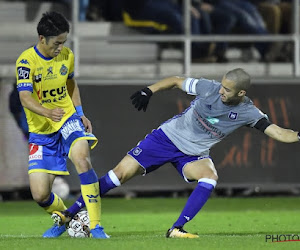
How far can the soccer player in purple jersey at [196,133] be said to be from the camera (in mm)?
10039

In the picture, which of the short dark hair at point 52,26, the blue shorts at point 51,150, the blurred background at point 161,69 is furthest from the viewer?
the blurred background at point 161,69

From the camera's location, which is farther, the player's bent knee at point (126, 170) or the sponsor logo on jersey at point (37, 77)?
the player's bent knee at point (126, 170)

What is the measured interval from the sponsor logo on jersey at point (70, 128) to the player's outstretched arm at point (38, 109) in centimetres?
46

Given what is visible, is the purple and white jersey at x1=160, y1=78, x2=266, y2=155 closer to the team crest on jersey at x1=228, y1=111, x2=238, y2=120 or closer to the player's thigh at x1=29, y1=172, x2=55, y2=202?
the team crest on jersey at x1=228, y1=111, x2=238, y2=120

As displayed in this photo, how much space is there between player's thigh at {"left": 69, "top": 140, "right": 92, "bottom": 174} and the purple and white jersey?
93 centimetres

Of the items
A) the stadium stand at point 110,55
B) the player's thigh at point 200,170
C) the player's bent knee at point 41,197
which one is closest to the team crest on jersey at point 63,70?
the player's bent knee at point 41,197

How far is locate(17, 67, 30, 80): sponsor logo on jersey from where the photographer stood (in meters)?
10.1

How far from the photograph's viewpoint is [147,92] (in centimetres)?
1005

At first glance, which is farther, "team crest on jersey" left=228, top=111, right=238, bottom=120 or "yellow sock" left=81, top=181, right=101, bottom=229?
"team crest on jersey" left=228, top=111, right=238, bottom=120

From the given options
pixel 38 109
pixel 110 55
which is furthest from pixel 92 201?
pixel 110 55

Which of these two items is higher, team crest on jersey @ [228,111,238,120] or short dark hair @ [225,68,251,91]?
short dark hair @ [225,68,251,91]

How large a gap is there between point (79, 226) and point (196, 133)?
1.40 meters

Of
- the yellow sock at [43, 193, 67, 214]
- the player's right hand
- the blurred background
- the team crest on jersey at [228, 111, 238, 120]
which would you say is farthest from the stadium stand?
the player's right hand

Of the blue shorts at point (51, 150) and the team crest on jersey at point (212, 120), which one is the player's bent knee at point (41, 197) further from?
the team crest on jersey at point (212, 120)
